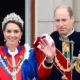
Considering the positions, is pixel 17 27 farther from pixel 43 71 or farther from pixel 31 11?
pixel 31 11

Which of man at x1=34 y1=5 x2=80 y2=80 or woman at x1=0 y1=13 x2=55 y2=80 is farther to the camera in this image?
man at x1=34 y1=5 x2=80 y2=80

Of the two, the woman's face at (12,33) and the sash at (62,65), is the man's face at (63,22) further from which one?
the woman's face at (12,33)

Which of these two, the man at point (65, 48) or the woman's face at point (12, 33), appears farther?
the man at point (65, 48)

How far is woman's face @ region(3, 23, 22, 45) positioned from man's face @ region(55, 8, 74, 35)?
Result: 13.5 inches

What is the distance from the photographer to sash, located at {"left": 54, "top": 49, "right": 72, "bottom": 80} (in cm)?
349

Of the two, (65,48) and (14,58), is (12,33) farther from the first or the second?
(65,48)

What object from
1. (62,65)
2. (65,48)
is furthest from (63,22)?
(62,65)

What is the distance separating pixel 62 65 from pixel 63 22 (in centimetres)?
36

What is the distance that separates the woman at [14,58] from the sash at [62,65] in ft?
0.75

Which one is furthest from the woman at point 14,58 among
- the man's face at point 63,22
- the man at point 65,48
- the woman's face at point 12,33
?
the man's face at point 63,22

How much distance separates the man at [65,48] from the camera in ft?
11.4

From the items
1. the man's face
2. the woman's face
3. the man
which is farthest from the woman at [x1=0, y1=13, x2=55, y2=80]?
the man's face

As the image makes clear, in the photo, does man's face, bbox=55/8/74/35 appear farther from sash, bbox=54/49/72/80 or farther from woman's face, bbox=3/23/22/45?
woman's face, bbox=3/23/22/45

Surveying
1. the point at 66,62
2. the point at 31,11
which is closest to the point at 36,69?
the point at 66,62
